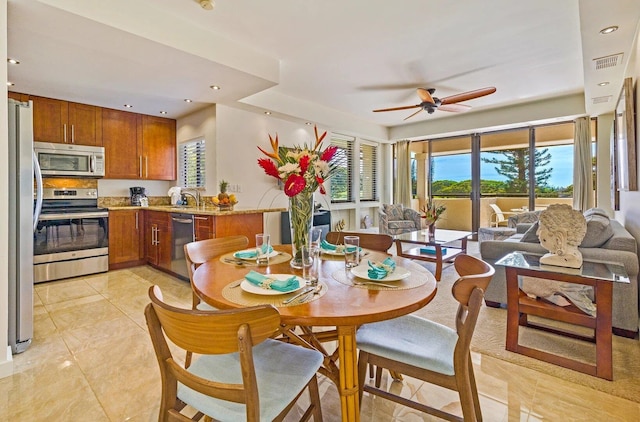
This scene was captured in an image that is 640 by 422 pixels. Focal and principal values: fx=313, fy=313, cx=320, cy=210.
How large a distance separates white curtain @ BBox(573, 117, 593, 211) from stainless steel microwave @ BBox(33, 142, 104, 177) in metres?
7.57

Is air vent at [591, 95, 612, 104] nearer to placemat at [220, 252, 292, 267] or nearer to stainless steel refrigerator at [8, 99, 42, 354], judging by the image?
placemat at [220, 252, 292, 267]

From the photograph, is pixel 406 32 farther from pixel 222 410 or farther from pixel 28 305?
pixel 28 305

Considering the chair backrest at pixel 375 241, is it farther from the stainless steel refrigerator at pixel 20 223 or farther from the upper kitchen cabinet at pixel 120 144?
the upper kitchen cabinet at pixel 120 144

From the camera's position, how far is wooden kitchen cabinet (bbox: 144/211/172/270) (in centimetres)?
420

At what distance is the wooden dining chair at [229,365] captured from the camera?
84 cm

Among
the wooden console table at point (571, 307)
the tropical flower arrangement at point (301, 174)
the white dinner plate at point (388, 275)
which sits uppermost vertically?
the tropical flower arrangement at point (301, 174)

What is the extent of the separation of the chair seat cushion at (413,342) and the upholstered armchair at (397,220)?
4673mm

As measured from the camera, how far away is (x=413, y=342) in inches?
53.6

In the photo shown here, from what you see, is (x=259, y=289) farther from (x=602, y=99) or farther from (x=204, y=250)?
(x=602, y=99)

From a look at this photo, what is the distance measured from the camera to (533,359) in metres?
2.08

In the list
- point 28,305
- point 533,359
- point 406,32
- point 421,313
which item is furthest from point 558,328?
point 28,305

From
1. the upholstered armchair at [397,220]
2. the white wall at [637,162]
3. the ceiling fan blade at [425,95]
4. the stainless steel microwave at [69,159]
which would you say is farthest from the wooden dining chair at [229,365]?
the upholstered armchair at [397,220]

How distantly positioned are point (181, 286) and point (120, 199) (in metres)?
2.28

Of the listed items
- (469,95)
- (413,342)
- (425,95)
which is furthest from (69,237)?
(469,95)
